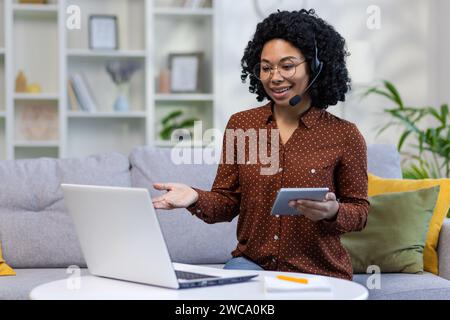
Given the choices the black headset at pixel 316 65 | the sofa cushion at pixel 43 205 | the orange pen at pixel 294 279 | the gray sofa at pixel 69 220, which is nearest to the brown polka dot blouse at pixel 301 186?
the black headset at pixel 316 65

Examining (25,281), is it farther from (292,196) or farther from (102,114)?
(102,114)

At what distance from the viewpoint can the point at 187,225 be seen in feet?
8.83

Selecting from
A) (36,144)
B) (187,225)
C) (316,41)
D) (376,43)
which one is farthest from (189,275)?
(376,43)

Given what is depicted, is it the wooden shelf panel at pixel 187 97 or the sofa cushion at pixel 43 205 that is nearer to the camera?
the sofa cushion at pixel 43 205

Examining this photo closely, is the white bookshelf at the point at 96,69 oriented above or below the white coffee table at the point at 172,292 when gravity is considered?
above

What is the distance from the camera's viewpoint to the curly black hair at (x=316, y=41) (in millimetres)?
1946

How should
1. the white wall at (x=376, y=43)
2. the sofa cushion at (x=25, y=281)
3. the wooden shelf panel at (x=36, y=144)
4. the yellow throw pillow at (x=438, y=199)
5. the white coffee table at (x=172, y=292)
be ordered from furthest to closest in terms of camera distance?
the white wall at (x=376, y=43), the wooden shelf panel at (x=36, y=144), the yellow throw pillow at (x=438, y=199), the sofa cushion at (x=25, y=281), the white coffee table at (x=172, y=292)

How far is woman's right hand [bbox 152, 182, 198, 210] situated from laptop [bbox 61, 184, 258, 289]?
17 cm

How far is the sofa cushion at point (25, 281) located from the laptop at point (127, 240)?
2.33 feet

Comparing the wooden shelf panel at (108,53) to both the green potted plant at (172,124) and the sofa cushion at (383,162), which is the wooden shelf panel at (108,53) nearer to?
the green potted plant at (172,124)

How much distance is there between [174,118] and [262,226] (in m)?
2.74

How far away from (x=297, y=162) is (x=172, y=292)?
2.08 ft
